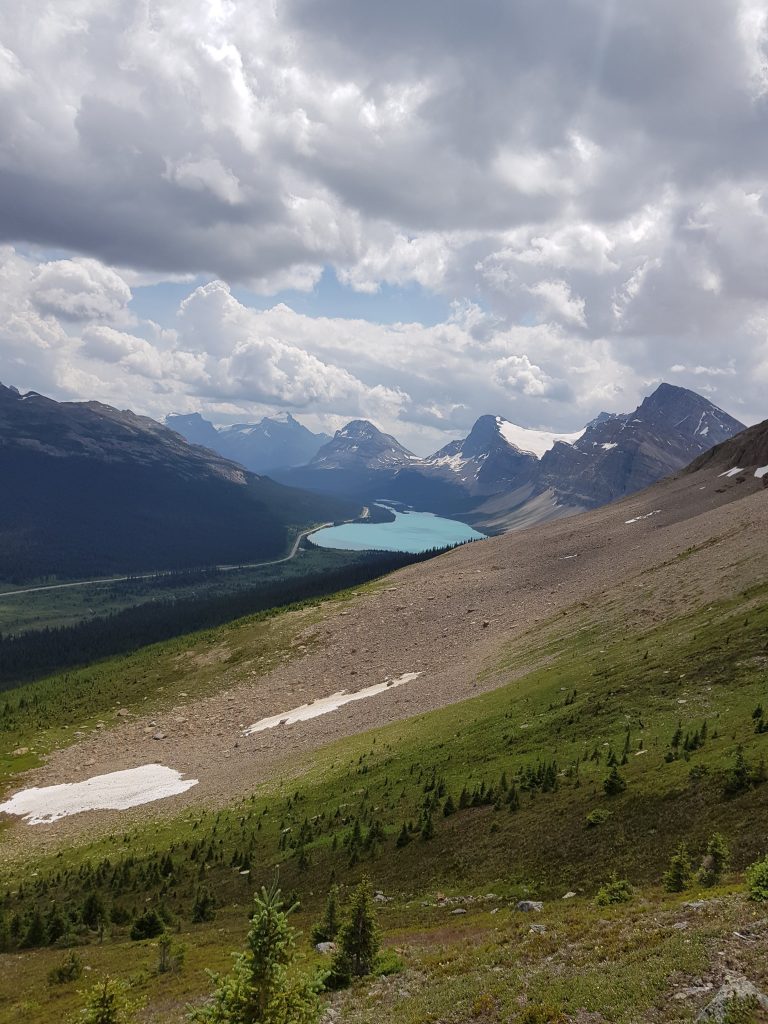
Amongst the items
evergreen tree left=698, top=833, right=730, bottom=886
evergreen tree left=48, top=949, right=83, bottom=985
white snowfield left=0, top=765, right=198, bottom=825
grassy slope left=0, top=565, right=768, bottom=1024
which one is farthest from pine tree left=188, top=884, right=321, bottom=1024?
white snowfield left=0, top=765, right=198, bottom=825

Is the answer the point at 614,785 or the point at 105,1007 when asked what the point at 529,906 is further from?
the point at 105,1007

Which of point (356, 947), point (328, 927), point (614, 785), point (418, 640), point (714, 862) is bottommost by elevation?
point (418, 640)

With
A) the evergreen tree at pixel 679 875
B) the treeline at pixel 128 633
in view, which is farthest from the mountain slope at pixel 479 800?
the treeline at pixel 128 633

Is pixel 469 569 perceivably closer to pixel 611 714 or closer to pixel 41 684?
pixel 611 714

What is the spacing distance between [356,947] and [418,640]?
5904 centimetres

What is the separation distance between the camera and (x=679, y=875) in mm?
18234

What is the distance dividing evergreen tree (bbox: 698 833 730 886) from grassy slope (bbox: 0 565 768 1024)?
72 cm

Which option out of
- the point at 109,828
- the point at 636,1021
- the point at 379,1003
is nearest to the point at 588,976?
the point at 636,1021

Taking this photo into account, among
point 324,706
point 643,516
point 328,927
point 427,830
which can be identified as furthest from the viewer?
point 643,516

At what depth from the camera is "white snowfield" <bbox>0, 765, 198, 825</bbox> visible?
49678mm

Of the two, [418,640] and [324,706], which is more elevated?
[418,640]

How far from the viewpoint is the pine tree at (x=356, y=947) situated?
18.1 metres

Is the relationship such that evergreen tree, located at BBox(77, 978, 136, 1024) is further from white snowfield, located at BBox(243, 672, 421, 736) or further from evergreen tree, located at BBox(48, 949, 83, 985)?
white snowfield, located at BBox(243, 672, 421, 736)

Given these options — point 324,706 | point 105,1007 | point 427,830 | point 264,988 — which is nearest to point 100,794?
point 324,706
